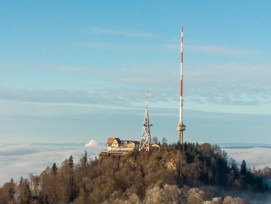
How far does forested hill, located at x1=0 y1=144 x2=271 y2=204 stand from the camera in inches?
3836

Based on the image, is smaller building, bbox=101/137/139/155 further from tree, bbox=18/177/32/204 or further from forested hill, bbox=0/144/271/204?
tree, bbox=18/177/32/204

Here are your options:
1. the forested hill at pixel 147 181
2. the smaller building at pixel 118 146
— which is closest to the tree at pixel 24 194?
the forested hill at pixel 147 181

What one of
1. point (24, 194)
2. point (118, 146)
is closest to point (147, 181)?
point (118, 146)

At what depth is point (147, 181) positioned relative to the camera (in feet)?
334

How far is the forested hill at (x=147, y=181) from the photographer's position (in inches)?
3836

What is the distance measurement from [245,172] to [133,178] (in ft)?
90.5

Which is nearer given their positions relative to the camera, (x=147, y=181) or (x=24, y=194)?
(x=147, y=181)

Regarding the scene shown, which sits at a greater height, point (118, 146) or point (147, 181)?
point (118, 146)

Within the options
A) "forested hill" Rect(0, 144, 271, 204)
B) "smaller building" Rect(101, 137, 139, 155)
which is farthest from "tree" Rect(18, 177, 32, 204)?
"smaller building" Rect(101, 137, 139, 155)

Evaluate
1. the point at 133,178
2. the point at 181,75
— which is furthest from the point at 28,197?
the point at 181,75

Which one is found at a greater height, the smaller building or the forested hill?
the smaller building

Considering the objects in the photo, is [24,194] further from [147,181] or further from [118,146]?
[147,181]

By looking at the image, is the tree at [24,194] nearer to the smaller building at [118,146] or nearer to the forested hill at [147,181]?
the forested hill at [147,181]

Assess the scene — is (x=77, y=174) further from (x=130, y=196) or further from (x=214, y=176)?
(x=214, y=176)
